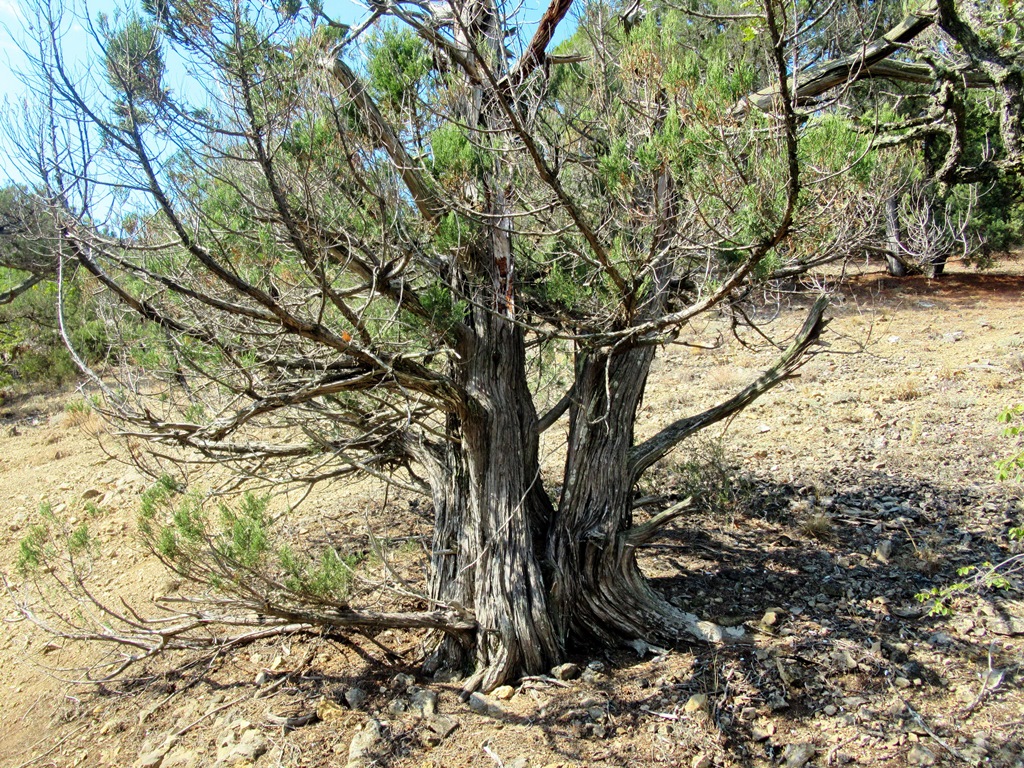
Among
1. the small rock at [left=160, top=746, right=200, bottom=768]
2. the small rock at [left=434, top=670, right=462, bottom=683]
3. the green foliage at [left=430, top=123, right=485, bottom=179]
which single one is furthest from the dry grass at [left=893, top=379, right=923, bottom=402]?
the small rock at [left=160, top=746, right=200, bottom=768]

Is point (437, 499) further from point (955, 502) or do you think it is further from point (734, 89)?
point (955, 502)

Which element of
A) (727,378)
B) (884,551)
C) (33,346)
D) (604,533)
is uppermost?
(33,346)

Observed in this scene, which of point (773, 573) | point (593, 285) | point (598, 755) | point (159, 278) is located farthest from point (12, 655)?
point (773, 573)

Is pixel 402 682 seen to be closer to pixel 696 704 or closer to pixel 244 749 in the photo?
pixel 244 749

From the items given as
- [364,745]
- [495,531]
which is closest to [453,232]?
[495,531]

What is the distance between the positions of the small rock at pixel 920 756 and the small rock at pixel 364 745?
2249mm

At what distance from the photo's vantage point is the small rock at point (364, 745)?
122 inches

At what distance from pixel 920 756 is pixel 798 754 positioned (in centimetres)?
47

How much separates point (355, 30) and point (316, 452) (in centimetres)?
221

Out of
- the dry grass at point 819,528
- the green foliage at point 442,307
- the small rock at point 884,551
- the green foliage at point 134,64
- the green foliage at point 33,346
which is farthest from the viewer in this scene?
the green foliage at point 33,346

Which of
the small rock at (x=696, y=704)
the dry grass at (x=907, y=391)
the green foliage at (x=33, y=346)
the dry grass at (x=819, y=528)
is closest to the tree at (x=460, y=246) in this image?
the small rock at (x=696, y=704)

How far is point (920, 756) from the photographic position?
287 cm

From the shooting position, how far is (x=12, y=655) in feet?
15.5

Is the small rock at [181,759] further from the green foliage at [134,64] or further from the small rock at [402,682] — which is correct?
the green foliage at [134,64]
